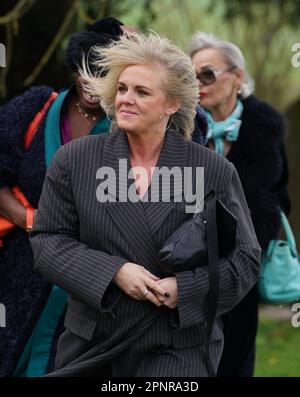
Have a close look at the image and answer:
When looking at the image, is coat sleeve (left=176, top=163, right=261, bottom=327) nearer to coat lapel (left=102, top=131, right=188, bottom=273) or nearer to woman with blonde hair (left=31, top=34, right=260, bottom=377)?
woman with blonde hair (left=31, top=34, right=260, bottom=377)

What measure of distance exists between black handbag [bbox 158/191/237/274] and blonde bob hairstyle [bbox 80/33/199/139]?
47 centimetres

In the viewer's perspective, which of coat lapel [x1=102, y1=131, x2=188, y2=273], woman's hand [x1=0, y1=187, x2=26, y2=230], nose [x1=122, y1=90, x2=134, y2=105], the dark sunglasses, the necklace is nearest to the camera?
coat lapel [x1=102, y1=131, x2=188, y2=273]

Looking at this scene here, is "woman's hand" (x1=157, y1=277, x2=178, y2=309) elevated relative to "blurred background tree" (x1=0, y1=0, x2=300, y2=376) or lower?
lower

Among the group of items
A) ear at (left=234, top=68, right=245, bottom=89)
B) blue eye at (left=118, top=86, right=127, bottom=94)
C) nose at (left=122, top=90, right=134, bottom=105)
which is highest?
ear at (left=234, top=68, right=245, bottom=89)

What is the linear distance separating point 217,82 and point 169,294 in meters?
2.36

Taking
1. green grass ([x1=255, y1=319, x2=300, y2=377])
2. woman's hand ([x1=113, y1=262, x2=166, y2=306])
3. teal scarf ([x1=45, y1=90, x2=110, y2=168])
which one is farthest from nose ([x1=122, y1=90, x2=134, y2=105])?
green grass ([x1=255, y1=319, x2=300, y2=377])

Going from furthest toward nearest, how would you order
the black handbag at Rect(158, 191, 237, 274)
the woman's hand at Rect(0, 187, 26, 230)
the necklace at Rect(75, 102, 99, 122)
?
the necklace at Rect(75, 102, 99, 122) < the woman's hand at Rect(0, 187, 26, 230) < the black handbag at Rect(158, 191, 237, 274)

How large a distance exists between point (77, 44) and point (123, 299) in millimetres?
1436

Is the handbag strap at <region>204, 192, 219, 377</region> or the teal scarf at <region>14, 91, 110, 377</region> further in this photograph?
the teal scarf at <region>14, 91, 110, 377</region>

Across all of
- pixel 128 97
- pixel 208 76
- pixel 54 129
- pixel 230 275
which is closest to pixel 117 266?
pixel 230 275

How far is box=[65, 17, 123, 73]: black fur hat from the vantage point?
195 inches

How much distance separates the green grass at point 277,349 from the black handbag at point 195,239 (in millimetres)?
4251

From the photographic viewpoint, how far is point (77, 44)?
498 centimetres

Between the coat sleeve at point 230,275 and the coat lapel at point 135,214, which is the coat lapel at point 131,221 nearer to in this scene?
the coat lapel at point 135,214
